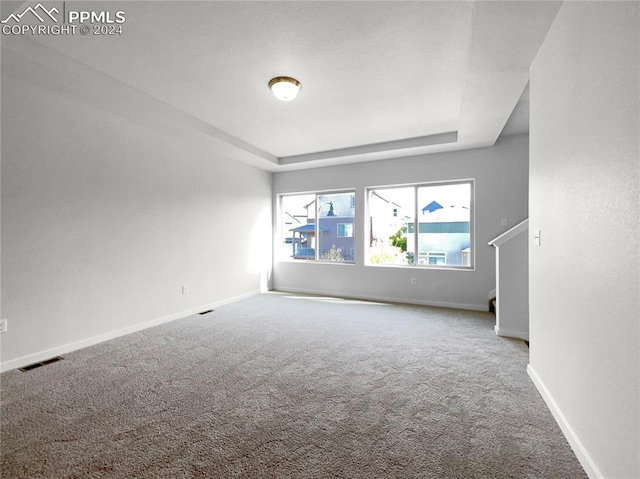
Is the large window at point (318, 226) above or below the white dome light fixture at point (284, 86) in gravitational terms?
below

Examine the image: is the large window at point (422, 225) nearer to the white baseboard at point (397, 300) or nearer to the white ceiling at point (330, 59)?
the white baseboard at point (397, 300)

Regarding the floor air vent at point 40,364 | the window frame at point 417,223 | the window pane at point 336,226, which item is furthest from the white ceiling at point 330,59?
the floor air vent at point 40,364

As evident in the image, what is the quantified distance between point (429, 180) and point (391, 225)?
39.8 inches

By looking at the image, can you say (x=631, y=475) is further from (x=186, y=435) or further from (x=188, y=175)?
(x=188, y=175)

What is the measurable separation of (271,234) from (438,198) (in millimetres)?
3355

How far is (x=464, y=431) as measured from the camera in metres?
1.78

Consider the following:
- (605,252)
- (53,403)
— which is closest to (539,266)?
(605,252)

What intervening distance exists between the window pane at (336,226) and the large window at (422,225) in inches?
15.5

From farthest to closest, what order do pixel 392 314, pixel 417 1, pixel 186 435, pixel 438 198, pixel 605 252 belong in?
pixel 438 198
pixel 392 314
pixel 417 1
pixel 186 435
pixel 605 252

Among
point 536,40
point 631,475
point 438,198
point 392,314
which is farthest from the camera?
point 438,198

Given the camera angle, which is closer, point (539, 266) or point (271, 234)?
point (539, 266)

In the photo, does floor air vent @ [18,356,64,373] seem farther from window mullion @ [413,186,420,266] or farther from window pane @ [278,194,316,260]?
window mullion @ [413,186,420,266]

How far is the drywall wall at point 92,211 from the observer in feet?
8.78

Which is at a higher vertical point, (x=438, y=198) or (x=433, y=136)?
(x=433, y=136)
